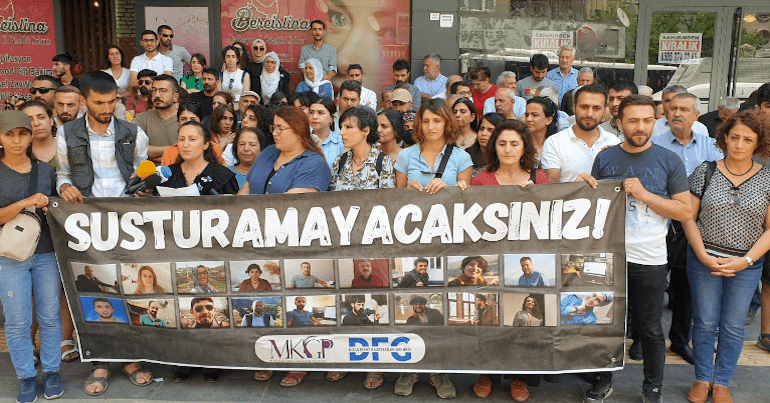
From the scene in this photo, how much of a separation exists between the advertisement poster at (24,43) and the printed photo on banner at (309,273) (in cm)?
899

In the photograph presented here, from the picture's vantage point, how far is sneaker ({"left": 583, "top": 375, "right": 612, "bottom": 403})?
4961 millimetres

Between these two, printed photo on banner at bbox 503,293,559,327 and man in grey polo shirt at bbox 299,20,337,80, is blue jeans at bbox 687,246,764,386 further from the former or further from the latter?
man in grey polo shirt at bbox 299,20,337,80

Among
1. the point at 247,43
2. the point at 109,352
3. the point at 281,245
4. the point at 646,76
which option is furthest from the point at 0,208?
the point at 646,76

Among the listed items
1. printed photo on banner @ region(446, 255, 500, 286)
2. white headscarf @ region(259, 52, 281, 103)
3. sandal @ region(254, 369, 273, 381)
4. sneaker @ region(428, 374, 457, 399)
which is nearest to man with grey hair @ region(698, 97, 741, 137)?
printed photo on banner @ region(446, 255, 500, 286)

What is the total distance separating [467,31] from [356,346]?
7.39 meters

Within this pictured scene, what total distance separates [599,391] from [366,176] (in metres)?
2.17

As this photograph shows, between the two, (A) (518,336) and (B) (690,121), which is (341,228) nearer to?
(A) (518,336)

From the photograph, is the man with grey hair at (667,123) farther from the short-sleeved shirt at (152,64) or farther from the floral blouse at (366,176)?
the short-sleeved shirt at (152,64)

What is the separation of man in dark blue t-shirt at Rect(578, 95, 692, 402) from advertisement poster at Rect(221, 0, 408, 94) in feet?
22.5

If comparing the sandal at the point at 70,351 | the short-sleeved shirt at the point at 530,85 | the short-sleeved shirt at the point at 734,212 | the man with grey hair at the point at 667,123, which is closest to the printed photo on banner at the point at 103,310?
the sandal at the point at 70,351

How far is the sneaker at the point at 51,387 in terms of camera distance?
16.8 feet

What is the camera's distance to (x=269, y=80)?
33.8ft

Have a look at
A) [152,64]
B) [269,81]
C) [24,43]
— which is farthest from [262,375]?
[24,43]

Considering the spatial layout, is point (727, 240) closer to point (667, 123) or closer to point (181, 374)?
point (667, 123)
